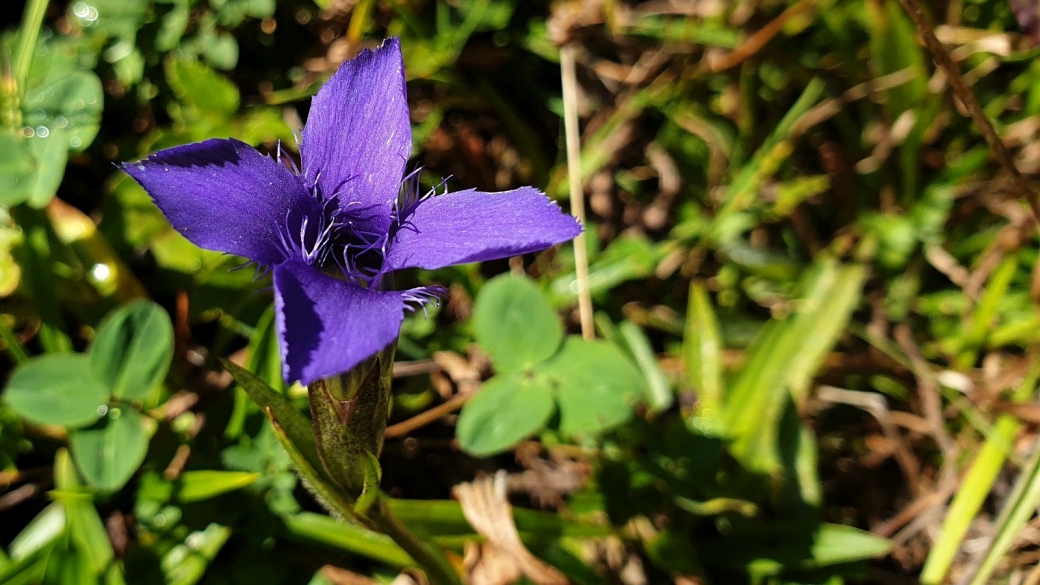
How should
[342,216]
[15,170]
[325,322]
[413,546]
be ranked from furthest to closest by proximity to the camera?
[15,170]
[413,546]
[342,216]
[325,322]

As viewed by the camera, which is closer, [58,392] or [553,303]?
[58,392]

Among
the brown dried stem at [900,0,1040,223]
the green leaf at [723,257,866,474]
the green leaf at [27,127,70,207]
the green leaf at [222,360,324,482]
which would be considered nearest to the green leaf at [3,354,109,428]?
the green leaf at [27,127,70,207]

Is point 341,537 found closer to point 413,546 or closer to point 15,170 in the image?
point 413,546

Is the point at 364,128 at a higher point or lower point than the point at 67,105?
higher

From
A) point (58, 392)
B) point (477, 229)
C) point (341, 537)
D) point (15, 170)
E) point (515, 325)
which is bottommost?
point (341, 537)

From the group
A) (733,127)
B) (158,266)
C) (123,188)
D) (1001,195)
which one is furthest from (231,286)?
(1001,195)

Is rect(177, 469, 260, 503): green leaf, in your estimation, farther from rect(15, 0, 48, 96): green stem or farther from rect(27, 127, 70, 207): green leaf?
rect(15, 0, 48, 96): green stem

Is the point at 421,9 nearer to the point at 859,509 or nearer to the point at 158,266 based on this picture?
A: the point at 158,266

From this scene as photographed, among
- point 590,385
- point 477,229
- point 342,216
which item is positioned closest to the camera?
point 477,229

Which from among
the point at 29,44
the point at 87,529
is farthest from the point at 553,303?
the point at 29,44
